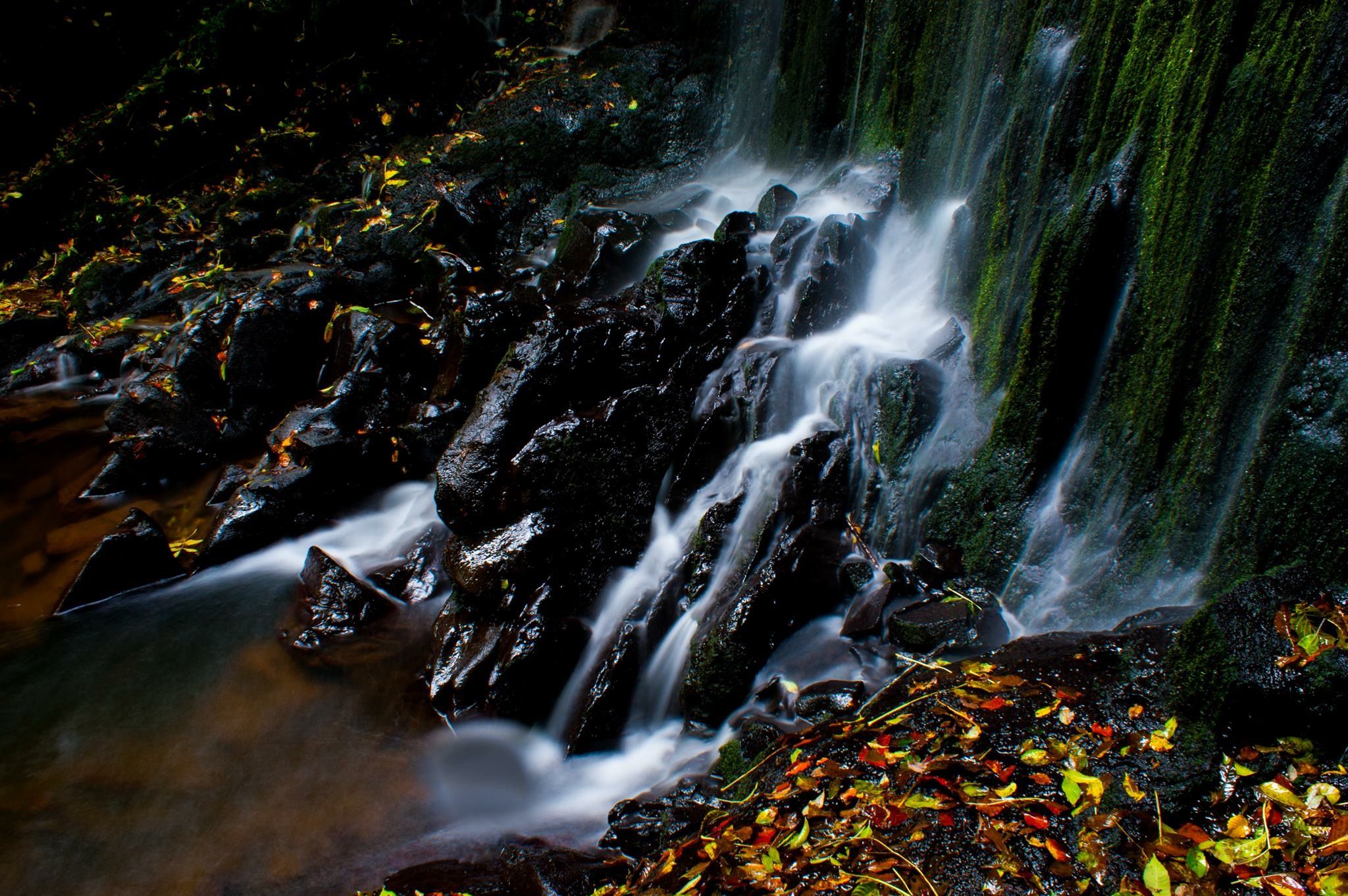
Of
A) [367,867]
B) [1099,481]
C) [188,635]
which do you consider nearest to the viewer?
[367,867]

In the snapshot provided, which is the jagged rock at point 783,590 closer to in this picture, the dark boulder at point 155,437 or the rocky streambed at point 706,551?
the rocky streambed at point 706,551

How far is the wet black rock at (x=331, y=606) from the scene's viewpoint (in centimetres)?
639

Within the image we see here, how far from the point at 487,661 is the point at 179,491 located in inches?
206

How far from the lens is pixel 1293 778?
277 cm

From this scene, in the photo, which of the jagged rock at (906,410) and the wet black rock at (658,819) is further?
the jagged rock at (906,410)

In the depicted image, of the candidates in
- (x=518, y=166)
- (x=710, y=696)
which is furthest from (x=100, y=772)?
(x=518, y=166)

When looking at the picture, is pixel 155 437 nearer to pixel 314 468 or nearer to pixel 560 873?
pixel 314 468

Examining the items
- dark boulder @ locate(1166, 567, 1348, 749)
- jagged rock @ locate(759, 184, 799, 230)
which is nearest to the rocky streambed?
dark boulder @ locate(1166, 567, 1348, 749)

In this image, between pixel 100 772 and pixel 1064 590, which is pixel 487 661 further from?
pixel 1064 590

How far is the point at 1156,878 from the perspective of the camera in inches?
98.1

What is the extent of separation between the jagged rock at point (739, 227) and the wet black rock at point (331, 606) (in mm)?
5599

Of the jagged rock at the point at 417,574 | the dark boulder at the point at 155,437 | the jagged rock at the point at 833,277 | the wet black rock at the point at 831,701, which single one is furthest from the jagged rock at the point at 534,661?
the dark boulder at the point at 155,437

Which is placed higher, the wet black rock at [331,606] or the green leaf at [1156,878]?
the green leaf at [1156,878]

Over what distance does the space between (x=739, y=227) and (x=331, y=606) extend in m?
6.35
